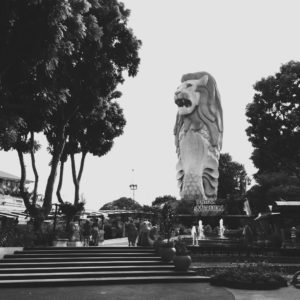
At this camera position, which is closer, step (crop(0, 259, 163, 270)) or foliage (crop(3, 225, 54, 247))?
step (crop(0, 259, 163, 270))

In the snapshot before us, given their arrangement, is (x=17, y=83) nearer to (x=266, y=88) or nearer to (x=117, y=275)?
(x=117, y=275)

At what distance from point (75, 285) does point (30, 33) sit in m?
7.54

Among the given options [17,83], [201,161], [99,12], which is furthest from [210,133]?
[17,83]

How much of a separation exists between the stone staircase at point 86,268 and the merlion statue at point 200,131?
42.9 metres

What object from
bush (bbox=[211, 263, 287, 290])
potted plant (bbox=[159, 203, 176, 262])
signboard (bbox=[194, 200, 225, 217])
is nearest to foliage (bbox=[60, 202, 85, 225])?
potted plant (bbox=[159, 203, 176, 262])

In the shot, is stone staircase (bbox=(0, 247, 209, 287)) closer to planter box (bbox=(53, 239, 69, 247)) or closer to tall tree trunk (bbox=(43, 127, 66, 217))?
planter box (bbox=(53, 239, 69, 247))

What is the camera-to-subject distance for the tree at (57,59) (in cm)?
1097

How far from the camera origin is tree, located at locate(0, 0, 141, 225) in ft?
36.0

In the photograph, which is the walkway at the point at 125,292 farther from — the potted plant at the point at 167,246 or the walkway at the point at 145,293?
the potted plant at the point at 167,246

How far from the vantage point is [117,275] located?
12242 millimetres

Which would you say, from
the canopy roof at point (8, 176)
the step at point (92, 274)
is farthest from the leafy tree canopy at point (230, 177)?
the step at point (92, 274)

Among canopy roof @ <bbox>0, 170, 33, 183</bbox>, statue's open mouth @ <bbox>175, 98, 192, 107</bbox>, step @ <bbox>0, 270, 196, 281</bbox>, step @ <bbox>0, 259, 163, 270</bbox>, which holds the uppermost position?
statue's open mouth @ <bbox>175, 98, 192, 107</bbox>

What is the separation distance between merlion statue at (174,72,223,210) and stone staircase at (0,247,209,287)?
42886 mm

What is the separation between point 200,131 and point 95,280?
4952cm
